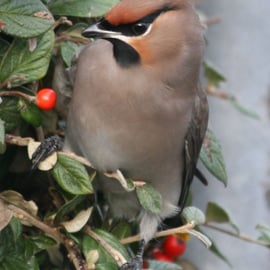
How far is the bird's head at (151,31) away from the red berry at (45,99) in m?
0.18

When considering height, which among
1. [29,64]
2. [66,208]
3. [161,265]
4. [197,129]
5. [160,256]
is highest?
[29,64]

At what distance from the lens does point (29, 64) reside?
2611 mm

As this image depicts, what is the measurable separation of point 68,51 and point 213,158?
0.58 meters

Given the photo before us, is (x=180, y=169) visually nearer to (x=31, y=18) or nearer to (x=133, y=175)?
(x=133, y=175)

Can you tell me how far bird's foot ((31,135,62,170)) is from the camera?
2.64 meters

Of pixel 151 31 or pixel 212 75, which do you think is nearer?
pixel 151 31

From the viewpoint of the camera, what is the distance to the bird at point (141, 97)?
2.79 metres

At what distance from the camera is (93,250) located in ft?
8.84

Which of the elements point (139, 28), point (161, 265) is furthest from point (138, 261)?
point (139, 28)

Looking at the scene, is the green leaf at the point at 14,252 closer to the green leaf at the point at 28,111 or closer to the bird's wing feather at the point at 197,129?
the green leaf at the point at 28,111

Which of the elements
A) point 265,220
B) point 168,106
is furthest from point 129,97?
point 265,220

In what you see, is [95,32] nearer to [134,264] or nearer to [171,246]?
[134,264]

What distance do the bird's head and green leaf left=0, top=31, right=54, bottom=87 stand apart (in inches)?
Result: 4.5

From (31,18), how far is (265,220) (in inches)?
112
